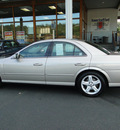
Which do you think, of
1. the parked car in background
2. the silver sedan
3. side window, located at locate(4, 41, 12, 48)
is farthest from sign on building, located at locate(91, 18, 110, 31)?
the silver sedan

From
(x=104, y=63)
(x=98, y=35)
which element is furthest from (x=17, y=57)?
(x=98, y=35)

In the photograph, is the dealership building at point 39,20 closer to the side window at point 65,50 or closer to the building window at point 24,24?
the building window at point 24,24

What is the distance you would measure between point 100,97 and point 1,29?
13677mm

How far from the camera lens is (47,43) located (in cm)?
428

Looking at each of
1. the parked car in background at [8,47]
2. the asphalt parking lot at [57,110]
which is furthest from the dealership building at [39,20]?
the asphalt parking lot at [57,110]

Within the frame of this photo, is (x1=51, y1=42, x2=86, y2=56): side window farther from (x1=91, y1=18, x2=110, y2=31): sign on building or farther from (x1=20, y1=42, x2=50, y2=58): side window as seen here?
(x1=91, y1=18, x2=110, y2=31): sign on building

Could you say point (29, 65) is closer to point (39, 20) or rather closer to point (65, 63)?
point (65, 63)

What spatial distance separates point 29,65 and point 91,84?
1.81m

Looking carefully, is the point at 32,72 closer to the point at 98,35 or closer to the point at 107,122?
the point at 107,122

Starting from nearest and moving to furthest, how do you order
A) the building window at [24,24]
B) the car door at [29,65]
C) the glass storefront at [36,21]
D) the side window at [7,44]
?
the car door at [29,65] → the side window at [7,44] → the glass storefront at [36,21] → the building window at [24,24]

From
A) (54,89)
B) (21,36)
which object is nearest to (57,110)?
(54,89)

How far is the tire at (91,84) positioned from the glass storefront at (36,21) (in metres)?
9.20

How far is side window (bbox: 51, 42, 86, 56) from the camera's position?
3994 mm

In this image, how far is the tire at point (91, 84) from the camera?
384 cm
